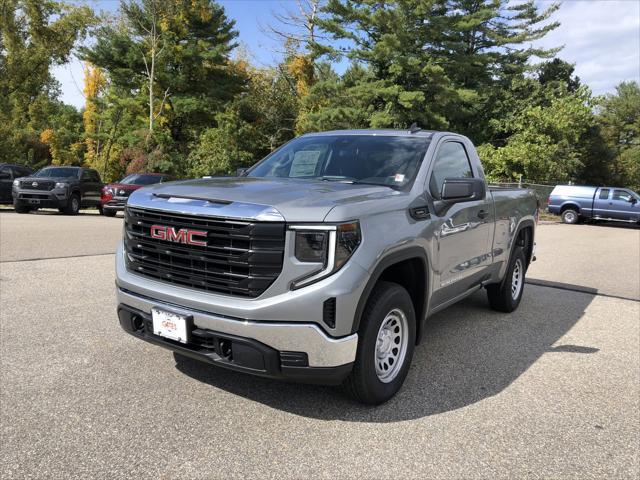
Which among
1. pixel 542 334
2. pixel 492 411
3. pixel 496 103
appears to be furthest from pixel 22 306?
pixel 496 103

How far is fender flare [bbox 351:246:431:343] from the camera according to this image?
307 centimetres

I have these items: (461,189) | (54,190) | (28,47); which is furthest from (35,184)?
(461,189)

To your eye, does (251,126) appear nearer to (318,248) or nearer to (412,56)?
(412,56)

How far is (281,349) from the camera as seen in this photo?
296 centimetres

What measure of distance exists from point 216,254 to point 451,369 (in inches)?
90.8

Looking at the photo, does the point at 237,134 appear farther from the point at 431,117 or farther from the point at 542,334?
the point at 542,334

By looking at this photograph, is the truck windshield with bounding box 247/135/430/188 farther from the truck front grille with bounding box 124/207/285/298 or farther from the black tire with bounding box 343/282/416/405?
the truck front grille with bounding box 124/207/285/298

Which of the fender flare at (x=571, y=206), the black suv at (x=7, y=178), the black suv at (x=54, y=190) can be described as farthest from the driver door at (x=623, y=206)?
the black suv at (x=7, y=178)

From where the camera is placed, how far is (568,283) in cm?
856

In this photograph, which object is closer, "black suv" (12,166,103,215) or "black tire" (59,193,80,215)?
"black suv" (12,166,103,215)

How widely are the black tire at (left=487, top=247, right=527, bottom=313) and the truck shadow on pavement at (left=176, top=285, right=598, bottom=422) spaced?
10cm

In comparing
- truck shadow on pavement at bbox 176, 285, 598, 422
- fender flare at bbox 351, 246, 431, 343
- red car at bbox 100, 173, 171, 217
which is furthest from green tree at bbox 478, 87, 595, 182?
fender flare at bbox 351, 246, 431, 343

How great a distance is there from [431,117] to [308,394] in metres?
27.8

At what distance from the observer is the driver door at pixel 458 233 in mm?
4105
